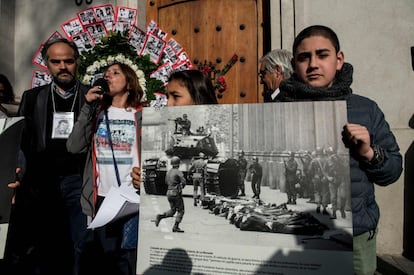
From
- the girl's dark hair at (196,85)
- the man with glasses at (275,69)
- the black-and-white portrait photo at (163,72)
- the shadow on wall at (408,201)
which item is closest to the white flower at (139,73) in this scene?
the black-and-white portrait photo at (163,72)

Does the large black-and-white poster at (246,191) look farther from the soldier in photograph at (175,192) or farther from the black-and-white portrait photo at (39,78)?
the black-and-white portrait photo at (39,78)

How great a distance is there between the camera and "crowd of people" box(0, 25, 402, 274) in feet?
4.92

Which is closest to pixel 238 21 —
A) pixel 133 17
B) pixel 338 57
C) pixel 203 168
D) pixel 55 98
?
pixel 133 17

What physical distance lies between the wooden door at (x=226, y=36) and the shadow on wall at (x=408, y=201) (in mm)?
1821

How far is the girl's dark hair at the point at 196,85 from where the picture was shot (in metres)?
2.05

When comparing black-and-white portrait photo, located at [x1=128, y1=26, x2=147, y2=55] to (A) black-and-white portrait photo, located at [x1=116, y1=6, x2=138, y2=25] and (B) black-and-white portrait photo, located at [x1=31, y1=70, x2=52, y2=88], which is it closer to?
(A) black-and-white portrait photo, located at [x1=116, y1=6, x2=138, y2=25]

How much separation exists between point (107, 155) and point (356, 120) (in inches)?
65.0

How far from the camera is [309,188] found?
132cm

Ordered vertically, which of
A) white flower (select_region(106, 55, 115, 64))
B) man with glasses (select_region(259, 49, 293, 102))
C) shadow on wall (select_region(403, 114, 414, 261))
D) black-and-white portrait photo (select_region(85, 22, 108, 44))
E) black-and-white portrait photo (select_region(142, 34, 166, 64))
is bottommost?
shadow on wall (select_region(403, 114, 414, 261))

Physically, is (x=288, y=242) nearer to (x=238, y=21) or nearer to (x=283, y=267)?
(x=283, y=267)

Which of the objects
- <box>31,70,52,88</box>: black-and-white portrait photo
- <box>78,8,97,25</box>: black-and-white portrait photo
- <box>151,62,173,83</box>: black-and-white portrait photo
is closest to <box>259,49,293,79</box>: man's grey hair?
<box>151,62,173,83</box>: black-and-white portrait photo

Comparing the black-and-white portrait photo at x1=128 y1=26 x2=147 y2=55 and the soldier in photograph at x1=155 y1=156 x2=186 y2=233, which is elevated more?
the black-and-white portrait photo at x1=128 y1=26 x2=147 y2=55

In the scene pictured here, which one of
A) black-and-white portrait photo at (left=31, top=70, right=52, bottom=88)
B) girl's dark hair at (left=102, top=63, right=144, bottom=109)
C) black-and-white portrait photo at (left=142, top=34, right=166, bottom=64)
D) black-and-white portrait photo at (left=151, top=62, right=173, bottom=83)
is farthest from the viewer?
black-and-white portrait photo at (left=31, top=70, right=52, bottom=88)

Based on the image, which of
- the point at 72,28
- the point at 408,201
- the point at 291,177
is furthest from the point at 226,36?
the point at 291,177
